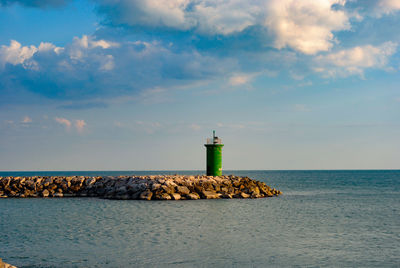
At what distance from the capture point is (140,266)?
1191 cm

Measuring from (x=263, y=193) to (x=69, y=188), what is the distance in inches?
591

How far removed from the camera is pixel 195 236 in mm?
16641

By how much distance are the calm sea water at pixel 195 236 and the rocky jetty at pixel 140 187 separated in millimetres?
3677

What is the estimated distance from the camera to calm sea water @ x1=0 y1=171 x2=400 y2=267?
12668 millimetres

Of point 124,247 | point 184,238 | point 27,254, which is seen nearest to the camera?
point 27,254

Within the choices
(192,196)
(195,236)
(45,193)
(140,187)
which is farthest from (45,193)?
(195,236)

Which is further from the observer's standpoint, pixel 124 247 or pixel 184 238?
pixel 184 238

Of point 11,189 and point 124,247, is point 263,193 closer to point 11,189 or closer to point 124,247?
point 11,189

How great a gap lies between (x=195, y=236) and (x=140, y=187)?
50.2ft

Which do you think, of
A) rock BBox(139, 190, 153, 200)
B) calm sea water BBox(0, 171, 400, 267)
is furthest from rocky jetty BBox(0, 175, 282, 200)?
calm sea water BBox(0, 171, 400, 267)

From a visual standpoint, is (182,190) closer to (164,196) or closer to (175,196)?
(175,196)

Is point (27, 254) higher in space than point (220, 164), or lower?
lower

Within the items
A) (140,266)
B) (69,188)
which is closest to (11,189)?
(69,188)

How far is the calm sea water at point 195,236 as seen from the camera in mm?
12668
